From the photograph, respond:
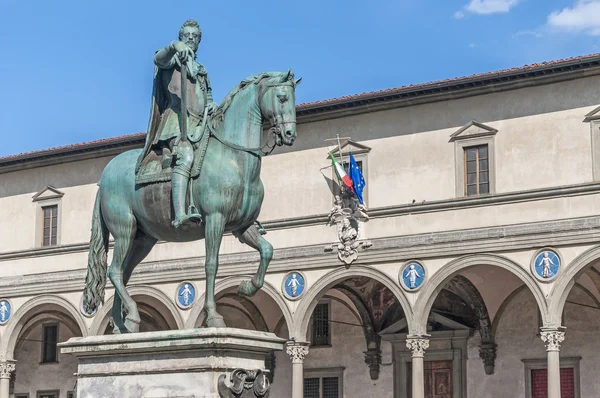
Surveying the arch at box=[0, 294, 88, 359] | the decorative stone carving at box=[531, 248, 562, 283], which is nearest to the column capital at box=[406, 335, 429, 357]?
the decorative stone carving at box=[531, 248, 562, 283]

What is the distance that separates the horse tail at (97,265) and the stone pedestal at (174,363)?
0.60 metres

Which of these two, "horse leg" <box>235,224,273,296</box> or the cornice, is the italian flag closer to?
the cornice

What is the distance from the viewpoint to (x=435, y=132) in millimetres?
28078

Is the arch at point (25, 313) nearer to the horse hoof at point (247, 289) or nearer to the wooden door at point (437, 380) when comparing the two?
the wooden door at point (437, 380)

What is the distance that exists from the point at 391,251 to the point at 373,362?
163 inches

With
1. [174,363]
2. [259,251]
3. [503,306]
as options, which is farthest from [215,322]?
[503,306]

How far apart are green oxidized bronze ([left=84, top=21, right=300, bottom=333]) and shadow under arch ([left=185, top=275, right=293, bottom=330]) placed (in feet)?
61.1

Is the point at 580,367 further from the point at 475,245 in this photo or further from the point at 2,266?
the point at 2,266

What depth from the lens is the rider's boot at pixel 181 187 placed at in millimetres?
9492

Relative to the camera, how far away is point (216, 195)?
376 inches

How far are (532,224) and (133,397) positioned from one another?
57.5 feet

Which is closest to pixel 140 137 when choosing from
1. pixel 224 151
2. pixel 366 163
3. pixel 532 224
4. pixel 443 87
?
pixel 366 163

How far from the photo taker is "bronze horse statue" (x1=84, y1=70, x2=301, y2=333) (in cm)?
959

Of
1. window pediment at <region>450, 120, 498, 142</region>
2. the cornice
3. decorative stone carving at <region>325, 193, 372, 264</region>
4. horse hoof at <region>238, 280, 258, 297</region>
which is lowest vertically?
horse hoof at <region>238, 280, 258, 297</region>
